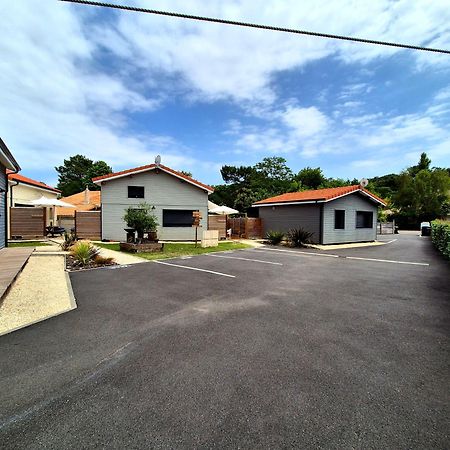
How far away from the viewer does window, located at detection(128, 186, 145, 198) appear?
61.6 ft

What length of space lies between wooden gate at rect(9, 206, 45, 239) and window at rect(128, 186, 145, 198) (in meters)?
6.00

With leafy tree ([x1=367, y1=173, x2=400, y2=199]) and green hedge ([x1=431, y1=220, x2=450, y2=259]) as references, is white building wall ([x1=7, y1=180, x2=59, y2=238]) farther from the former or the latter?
leafy tree ([x1=367, y1=173, x2=400, y2=199])

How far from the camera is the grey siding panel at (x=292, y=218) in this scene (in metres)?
18.7

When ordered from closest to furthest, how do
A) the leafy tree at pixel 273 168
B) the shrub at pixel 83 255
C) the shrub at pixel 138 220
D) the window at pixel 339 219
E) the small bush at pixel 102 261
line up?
the shrub at pixel 83 255
the small bush at pixel 102 261
the shrub at pixel 138 220
the window at pixel 339 219
the leafy tree at pixel 273 168

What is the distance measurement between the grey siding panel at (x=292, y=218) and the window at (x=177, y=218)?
6.95 m

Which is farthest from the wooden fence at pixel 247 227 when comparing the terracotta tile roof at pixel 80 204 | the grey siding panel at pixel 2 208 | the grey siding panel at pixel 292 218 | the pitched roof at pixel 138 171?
the grey siding panel at pixel 2 208

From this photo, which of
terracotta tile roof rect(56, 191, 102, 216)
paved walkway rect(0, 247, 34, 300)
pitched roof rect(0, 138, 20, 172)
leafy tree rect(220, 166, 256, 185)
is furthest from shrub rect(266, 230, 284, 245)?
leafy tree rect(220, 166, 256, 185)

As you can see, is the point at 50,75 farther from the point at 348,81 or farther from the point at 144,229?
the point at 348,81

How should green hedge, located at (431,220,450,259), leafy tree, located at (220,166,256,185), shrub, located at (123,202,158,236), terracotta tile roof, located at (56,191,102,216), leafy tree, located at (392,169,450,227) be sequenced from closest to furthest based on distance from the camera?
green hedge, located at (431,220,450,259)
shrub, located at (123,202,158,236)
terracotta tile roof, located at (56,191,102,216)
leafy tree, located at (392,169,450,227)
leafy tree, located at (220,166,256,185)

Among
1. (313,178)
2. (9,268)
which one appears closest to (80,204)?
(9,268)

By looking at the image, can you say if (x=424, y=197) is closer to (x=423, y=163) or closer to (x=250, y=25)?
(x=423, y=163)

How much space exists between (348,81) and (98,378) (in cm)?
1667

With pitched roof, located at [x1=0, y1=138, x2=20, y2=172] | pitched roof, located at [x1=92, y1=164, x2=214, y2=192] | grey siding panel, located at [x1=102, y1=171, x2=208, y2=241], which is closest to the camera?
pitched roof, located at [x1=0, y1=138, x2=20, y2=172]

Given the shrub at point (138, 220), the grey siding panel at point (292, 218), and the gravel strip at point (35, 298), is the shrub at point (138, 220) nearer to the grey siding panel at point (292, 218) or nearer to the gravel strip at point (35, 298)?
the gravel strip at point (35, 298)
